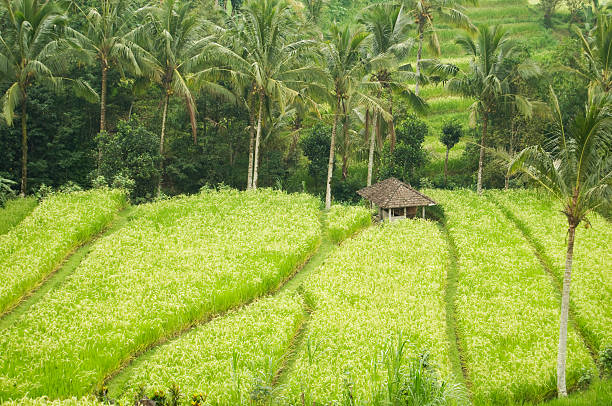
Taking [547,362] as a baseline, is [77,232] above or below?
above

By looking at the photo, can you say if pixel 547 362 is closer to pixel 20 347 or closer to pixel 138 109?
pixel 20 347

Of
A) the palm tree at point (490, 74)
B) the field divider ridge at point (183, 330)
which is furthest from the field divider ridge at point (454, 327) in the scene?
the palm tree at point (490, 74)

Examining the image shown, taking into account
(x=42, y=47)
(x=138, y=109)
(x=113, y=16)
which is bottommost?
(x=138, y=109)

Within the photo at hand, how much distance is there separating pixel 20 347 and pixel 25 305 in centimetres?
310

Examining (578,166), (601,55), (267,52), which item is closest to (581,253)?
(601,55)

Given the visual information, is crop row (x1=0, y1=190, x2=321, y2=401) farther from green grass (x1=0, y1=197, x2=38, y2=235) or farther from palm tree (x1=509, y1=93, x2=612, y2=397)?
palm tree (x1=509, y1=93, x2=612, y2=397)

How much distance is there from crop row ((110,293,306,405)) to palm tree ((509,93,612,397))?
664cm

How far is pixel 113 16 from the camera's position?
2691 cm

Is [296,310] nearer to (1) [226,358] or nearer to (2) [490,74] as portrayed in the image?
(1) [226,358]

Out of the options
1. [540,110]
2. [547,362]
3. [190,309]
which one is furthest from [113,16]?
[547,362]

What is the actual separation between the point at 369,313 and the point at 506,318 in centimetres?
377

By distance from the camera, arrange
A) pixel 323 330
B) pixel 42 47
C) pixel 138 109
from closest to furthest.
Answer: pixel 323 330 < pixel 42 47 < pixel 138 109

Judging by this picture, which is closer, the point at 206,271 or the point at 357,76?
the point at 206,271

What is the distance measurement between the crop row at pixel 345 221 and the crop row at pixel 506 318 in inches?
144
